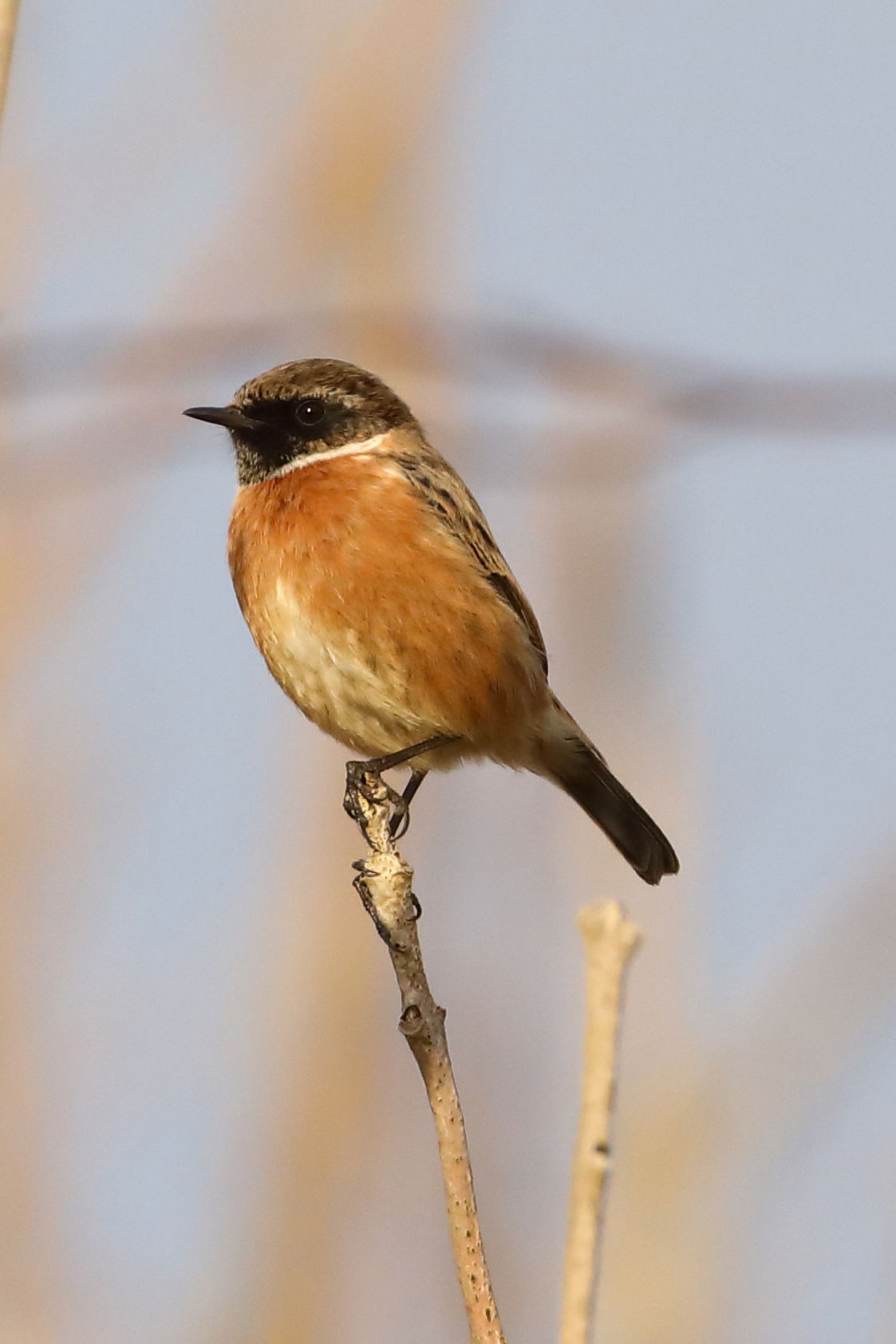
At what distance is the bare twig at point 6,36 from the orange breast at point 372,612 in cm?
248

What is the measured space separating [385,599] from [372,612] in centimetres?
6

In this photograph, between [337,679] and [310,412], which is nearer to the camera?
[337,679]

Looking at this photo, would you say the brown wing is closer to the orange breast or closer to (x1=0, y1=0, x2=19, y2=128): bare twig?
the orange breast

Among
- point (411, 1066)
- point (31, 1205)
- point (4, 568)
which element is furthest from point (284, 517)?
point (31, 1205)

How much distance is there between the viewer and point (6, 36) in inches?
103

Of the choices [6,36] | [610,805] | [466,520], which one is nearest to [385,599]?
[466,520]

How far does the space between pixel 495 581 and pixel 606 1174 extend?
11.6 ft

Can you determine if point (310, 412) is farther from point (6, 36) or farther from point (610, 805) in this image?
point (6, 36)

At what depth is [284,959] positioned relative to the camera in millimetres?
4922

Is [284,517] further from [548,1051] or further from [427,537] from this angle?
[548,1051]

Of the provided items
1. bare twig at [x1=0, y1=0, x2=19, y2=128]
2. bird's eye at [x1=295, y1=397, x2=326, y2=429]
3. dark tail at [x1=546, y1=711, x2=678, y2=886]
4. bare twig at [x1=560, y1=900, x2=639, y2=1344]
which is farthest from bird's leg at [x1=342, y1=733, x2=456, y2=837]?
bare twig at [x1=0, y1=0, x2=19, y2=128]

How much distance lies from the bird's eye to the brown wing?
297mm

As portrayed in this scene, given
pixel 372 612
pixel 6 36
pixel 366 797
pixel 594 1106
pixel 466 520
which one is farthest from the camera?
pixel 466 520

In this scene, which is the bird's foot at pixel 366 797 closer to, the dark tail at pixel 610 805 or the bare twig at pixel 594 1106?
the dark tail at pixel 610 805
